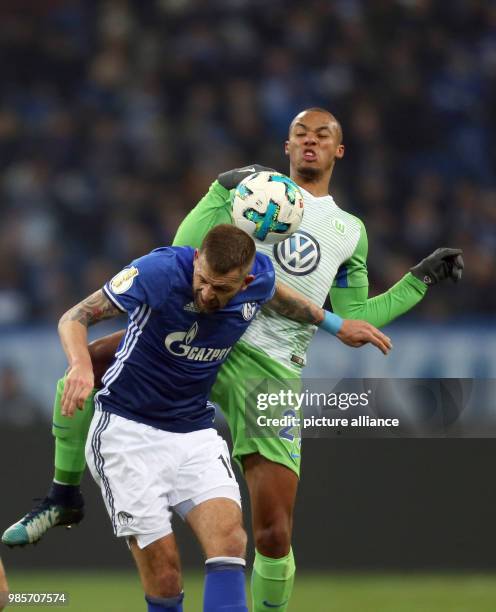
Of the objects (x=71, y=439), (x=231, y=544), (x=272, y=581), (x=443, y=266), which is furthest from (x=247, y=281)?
(x=272, y=581)

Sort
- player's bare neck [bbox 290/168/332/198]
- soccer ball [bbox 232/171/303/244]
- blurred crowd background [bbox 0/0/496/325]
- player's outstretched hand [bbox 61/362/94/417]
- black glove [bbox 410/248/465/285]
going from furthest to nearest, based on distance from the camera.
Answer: blurred crowd background [bbox 0/0/496/325] < player's bare neck [bbox 290/168/332/198] < black glove [bbox 410/248/465/285] < soccer ball [bbox 232/171/303/244] < player's outstretched hand [bbox 61/362/94/417]

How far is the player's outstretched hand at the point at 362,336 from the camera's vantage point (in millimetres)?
5562

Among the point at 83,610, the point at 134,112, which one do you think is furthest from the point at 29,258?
the point at 83,610

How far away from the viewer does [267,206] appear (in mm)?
5531

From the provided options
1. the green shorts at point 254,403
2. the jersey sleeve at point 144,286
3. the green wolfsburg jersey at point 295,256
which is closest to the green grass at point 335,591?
the green shorts at point 254,403

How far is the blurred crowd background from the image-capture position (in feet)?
34.5

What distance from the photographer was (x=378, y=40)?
12211 millimetres

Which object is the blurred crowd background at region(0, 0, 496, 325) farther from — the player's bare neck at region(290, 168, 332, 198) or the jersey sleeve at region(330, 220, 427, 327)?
the player's bare neck at region(290, 168, 332, 198)

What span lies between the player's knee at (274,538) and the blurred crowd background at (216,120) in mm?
4358

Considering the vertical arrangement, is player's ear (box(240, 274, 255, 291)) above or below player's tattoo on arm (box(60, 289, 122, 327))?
above

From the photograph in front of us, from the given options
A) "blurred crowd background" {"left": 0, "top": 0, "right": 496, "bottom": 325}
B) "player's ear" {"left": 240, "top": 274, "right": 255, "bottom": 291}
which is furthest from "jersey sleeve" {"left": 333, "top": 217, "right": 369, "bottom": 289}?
"blurred crowd background" {"left": 0, "top": 0, "right": 496, "bottom": 325}

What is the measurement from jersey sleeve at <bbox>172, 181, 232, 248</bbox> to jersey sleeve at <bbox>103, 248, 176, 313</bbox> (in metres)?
0.94

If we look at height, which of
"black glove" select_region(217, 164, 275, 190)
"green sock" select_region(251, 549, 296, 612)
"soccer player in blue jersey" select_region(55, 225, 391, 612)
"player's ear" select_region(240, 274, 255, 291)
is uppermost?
"black glove" select_region(217, 164, 275, 190)

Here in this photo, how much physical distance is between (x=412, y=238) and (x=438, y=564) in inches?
125
